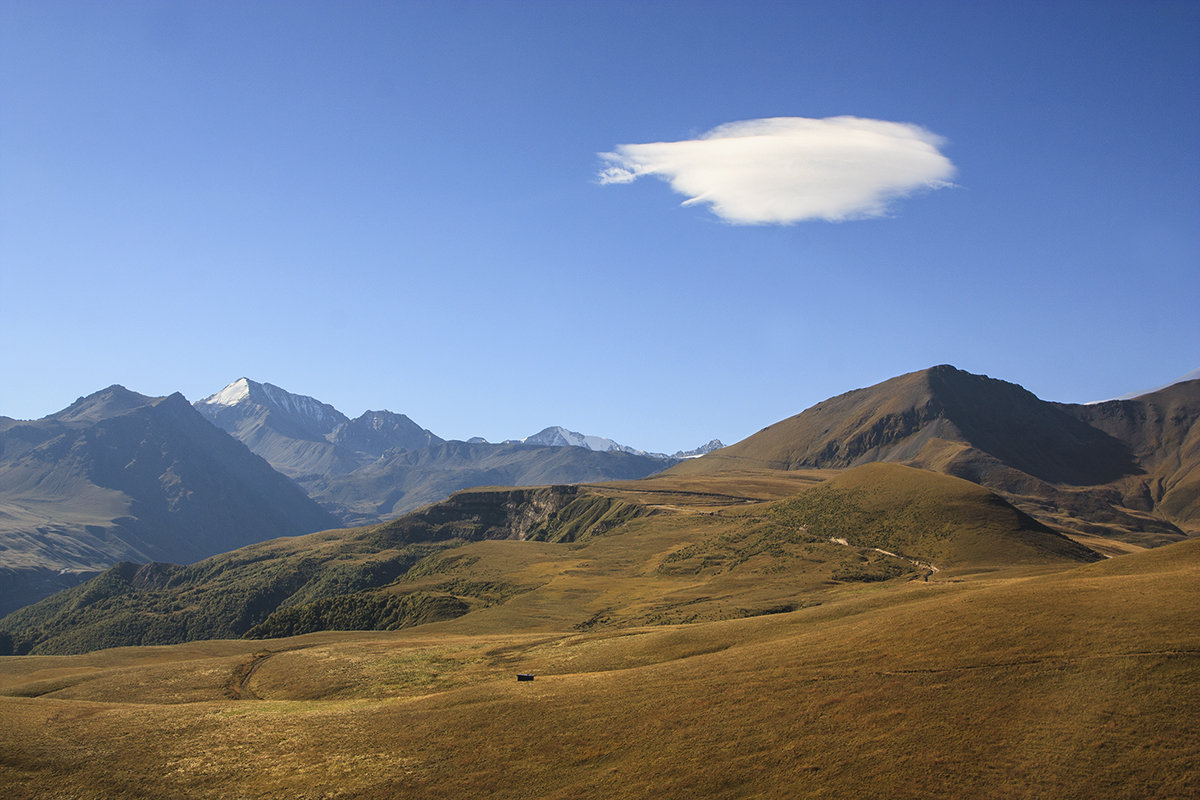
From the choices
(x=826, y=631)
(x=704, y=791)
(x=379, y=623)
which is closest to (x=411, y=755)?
(x=704, y=791)

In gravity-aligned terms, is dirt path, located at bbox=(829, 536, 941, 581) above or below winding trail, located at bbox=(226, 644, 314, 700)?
above

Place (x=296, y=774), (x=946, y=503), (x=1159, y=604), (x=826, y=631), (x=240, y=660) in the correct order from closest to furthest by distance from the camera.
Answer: (x=296, y=774) < (x=1159, y=604) < (x=826, y=631) < (x=240, y=660) < (x=946, y=503)

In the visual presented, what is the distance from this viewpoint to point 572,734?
57375mm

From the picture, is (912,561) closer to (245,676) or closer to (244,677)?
(245,676)

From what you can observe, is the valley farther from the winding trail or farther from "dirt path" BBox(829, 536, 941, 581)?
"dirt path" BBox(829, 536, 941, 581)

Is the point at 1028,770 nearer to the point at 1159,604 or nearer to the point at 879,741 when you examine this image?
the point at 879,741

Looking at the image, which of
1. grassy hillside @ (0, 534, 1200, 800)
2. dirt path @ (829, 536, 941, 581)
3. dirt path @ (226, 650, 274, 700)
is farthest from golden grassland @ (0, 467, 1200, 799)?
dirt path @ (829, 536, 941, 581)

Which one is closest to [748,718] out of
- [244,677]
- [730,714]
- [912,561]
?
[730,714]

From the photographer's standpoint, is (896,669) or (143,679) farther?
(143,679)

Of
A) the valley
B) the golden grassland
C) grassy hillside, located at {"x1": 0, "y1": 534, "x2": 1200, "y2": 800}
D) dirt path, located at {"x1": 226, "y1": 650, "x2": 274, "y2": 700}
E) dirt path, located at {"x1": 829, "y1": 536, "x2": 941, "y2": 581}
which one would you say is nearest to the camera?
grassy hillside, located at {"x1": 0, "y1": 534, "x2": 1200, "y2": 800}

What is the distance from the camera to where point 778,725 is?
53625mm

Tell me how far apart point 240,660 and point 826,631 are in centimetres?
7764

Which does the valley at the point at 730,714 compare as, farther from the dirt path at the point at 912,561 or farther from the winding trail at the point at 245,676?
the dirt path at the point at 912,561

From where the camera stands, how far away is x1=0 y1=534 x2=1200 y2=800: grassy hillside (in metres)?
45.1
